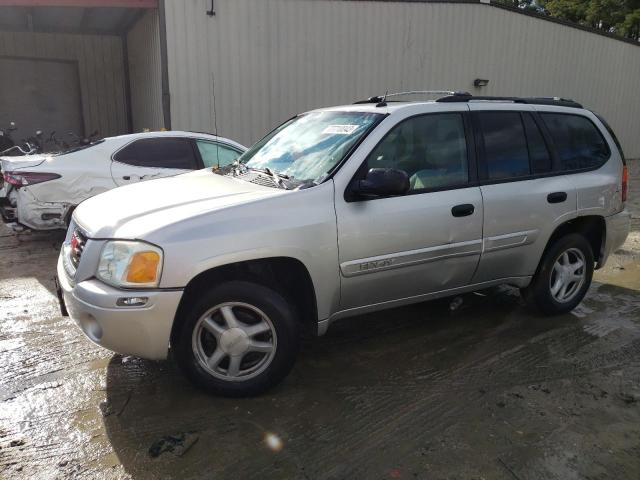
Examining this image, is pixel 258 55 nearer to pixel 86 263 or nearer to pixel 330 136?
pixel 330 136

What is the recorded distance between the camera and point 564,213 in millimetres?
4227

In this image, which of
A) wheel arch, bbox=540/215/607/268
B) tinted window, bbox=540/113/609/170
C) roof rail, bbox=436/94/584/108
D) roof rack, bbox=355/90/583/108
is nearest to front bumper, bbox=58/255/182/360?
roof rack, bbox=355/90/583/108

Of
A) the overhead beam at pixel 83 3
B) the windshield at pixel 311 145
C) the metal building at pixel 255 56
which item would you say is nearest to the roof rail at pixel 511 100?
the windshield at pixel 311 145

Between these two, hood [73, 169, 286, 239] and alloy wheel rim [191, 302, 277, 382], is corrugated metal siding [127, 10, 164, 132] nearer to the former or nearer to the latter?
hood [73, 169, 286, 239]

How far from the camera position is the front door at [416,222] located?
3312mm

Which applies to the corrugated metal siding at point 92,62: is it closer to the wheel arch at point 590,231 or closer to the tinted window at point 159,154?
the tinted window at point 159,154

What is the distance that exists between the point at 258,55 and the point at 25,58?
22.6ft

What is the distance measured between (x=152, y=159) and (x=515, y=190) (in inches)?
176

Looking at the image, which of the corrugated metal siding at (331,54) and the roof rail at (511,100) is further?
the corrugated metal siding at (331,54)

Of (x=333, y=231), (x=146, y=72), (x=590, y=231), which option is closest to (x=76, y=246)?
(x=333, y=231)

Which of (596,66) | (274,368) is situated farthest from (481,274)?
(596,66)

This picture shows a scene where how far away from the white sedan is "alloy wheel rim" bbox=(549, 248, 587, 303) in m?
4.22

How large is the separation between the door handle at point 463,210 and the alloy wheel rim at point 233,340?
1.52 m

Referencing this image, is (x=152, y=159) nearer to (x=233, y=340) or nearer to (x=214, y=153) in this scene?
(x=214, y=153)
